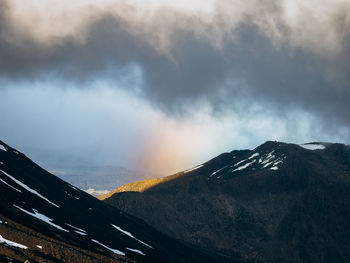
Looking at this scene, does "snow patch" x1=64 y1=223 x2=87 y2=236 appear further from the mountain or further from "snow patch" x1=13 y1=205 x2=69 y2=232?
"snow patch" x1=13 y1=205 x2=69 y2=232

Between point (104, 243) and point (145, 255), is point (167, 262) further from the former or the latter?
point (104, 243)

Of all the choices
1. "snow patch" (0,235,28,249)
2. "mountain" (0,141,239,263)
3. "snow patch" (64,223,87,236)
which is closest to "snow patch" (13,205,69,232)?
"mountain" (0,141,239,263)

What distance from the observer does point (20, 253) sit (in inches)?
4264

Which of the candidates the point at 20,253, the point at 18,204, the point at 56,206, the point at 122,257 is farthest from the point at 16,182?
the point at 20,253

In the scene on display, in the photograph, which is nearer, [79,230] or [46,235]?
[46,235]

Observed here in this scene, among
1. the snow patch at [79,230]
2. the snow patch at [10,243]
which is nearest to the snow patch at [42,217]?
the snow patch at [79,230]

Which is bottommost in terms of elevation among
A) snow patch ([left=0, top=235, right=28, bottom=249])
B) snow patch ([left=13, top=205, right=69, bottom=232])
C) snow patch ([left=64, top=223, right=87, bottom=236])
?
snow patch ([left=0, top=235, right=28, bottom=249])

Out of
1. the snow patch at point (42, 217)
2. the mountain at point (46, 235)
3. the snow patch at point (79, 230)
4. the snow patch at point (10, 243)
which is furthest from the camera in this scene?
the snow patch at point (79, 230)

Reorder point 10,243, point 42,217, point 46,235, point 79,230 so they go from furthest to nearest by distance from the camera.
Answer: point 79,230 < point 42,217 < point 46,235 < point 10,243

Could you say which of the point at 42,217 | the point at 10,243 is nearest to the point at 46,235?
the point at 42,217

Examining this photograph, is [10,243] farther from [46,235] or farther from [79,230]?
[79,230]

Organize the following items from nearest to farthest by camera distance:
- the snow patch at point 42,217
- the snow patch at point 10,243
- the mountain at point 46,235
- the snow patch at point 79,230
A: the snow patch at point 10,243
the mountain at point 46,235
the snow patch at point 42,217
the snow patch at point 79,230

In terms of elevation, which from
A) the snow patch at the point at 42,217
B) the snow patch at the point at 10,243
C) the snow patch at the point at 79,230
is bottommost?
the snow patch at the point at 10,243

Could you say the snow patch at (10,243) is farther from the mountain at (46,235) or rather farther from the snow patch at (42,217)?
the snow patch at (42,217)
